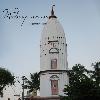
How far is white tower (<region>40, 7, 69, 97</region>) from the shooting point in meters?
50.1

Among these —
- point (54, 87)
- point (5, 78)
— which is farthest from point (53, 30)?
point (5, 78)

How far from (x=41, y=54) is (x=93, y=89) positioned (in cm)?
1959

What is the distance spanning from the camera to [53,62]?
50.8 m

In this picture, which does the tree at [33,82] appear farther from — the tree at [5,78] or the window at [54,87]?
the window at [54,87]

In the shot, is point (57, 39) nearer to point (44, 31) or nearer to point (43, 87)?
point (44, 31)

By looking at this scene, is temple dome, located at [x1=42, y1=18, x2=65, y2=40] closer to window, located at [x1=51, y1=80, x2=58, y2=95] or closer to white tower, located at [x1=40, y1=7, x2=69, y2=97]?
white tower, located at [x1=40, y1=7, x2=69, y2=97]

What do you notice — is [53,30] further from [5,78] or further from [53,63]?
[5,78]

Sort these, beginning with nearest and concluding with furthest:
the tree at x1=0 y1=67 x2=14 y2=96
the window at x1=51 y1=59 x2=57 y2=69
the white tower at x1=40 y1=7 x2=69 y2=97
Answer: the white tower at x1=40 y1=7 x2=69 y2=97 → the window at x1=51 y1=59 x2=57 y2=69 → the tree at x1=0 y1=67 x2=14 y2=96

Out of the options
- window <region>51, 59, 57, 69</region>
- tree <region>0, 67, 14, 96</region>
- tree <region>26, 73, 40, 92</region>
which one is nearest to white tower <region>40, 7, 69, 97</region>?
window <region>51, 59, 57, 69</region>

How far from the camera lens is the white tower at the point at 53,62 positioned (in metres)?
50.1

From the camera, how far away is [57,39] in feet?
169

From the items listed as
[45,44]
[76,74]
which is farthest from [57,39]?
[76,74]

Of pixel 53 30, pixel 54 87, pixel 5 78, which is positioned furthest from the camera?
pixel 5 78

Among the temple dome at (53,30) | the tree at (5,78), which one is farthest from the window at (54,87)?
the tree at (5,78)
